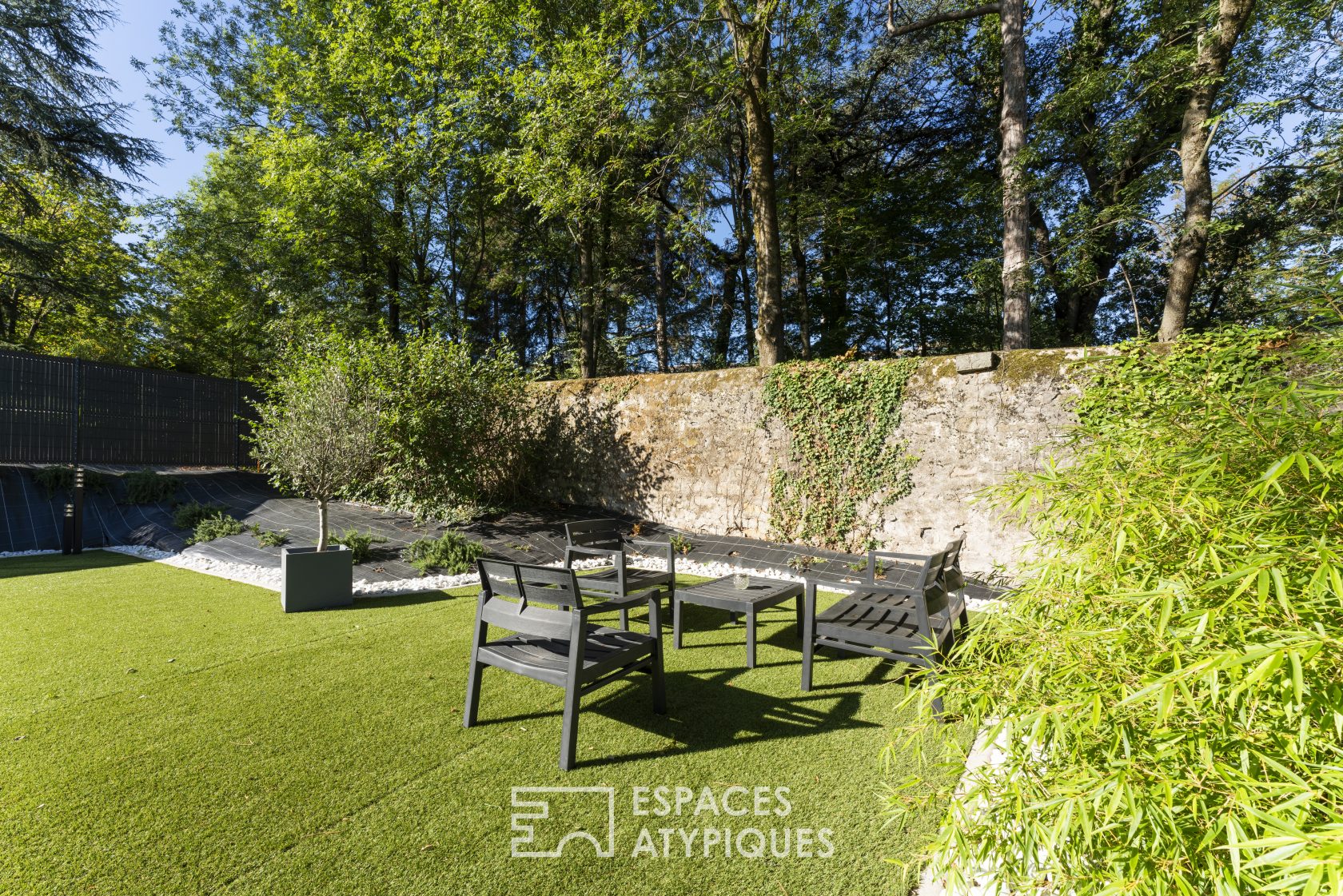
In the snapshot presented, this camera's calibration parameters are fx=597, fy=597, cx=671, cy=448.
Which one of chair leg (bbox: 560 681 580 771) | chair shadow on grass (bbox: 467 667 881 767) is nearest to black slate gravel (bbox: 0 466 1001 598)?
chair shadow on grass (bbox: 467 667 881 767)

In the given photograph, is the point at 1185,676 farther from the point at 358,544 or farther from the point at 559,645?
the point at 358,544

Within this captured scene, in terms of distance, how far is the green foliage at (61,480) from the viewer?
9055 millimetres

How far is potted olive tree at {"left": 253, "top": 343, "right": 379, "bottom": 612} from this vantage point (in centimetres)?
550

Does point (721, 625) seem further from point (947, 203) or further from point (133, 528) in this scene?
point (947, 203)

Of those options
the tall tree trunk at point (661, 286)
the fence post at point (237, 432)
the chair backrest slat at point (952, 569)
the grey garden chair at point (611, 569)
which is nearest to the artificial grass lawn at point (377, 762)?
the grey garden chair at point (611, 569)

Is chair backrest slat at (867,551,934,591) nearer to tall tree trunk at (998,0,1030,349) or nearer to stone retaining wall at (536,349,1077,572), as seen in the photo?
stone retaining wall at (536,349,1077,572)

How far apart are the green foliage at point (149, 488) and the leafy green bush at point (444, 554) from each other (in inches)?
205

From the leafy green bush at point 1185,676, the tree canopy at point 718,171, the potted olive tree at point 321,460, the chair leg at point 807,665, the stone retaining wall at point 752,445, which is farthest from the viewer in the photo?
the tree canopy at point 718,171

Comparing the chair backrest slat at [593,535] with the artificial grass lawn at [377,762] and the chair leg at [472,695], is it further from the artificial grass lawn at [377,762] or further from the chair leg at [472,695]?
the chair leg at [472,695]

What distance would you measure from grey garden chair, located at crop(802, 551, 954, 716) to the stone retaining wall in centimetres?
164

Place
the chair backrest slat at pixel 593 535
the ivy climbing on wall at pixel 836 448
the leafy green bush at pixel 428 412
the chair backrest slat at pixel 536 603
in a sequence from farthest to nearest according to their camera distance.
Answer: the leafy green bush at pixel 428 412, the ivy climbing on wall at pixel 836 448, the chair backrest slat at pixel 593 535, the chair backrest slat at pixel 536 603

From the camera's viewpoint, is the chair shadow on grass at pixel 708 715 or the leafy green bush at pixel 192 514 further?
the leafy green bush at pixel 192 514

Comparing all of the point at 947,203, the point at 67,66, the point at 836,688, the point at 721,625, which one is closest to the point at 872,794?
the point at 836,688

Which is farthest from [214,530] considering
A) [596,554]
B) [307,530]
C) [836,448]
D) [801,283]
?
[801,283]
